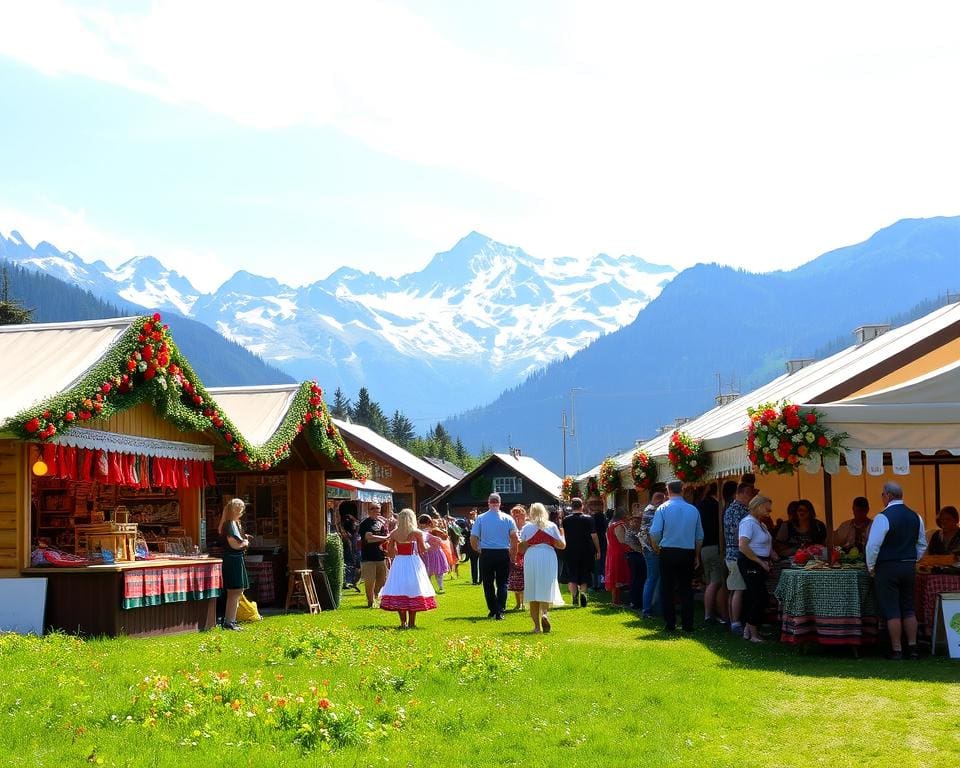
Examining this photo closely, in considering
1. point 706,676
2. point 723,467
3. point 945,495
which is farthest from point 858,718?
point 945,495

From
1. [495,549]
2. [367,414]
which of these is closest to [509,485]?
[495,549]

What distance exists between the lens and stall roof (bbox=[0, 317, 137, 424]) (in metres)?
13.6

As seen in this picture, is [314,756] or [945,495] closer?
[314,756]

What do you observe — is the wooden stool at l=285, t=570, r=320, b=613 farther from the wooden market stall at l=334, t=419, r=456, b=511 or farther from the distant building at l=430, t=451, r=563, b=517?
the distant building at l=430, t=451, r=563, b=517

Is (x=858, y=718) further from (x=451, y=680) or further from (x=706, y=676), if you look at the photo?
(x=451, y=680)

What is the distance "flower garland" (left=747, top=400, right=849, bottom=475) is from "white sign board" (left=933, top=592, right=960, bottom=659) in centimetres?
169

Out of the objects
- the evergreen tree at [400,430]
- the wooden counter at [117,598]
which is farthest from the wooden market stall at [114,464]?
the evergreen tree at [400,430]

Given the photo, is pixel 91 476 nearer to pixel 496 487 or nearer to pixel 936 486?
pixel 936 486

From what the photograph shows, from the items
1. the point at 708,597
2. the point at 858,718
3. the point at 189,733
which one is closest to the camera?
the point at 189,733

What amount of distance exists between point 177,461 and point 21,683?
25.1ft

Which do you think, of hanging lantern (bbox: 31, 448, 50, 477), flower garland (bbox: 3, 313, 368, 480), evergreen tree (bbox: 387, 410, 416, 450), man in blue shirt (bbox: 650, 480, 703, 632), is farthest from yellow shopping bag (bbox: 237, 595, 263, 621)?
evergreen tree (bbox: 387, 410, 416, 450)

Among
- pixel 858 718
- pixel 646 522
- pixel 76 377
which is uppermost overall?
pixel 76 377

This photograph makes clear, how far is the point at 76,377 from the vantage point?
13.9 metres

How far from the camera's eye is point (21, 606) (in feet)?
45.6
